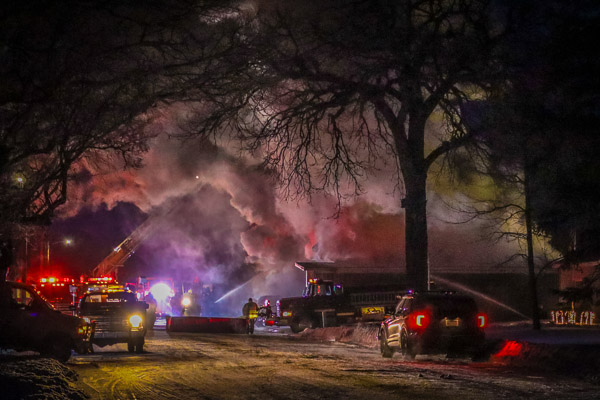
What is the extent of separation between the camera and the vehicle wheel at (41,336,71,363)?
18969 mm

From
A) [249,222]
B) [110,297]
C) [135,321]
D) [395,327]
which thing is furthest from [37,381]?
[249,222]

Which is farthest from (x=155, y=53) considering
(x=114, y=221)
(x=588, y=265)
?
(x=114, y=221)

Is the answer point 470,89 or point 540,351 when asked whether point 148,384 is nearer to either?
point 540,351

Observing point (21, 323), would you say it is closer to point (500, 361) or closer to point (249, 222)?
point (500, 361)

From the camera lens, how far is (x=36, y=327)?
61.6ft

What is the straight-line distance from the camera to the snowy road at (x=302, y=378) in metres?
12.7

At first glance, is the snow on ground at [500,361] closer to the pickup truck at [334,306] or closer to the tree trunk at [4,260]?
the tree trunk at [4,260]

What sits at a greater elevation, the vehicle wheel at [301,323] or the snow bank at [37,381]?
the vehicle wheel at [301,323]

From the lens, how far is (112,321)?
888 inches

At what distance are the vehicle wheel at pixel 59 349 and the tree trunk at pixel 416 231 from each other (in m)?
13.1

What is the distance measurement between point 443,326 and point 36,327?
974 centimetres

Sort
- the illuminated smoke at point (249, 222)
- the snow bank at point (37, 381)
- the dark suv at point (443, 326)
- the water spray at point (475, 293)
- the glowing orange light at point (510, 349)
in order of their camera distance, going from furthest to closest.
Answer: the illuminated smoke at point (249, 222), the water spray at point (475, 293), the dark suv at point (443, 326), the glowing orange light at point (510, 349), the snow bank at point (37, 381)

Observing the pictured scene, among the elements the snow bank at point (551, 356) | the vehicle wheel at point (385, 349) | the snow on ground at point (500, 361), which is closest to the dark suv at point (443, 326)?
the snow bank at point (551, 356)

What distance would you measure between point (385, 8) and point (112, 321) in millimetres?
12003
